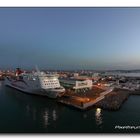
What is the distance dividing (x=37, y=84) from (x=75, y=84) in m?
1.04

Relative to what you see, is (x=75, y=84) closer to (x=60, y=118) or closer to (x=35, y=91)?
(x=60, y=118)

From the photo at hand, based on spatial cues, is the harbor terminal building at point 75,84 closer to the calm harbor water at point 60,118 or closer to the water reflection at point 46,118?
the calm harbor water at point 60,118

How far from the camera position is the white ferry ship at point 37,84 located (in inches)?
154

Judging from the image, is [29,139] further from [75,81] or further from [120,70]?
[120,70]

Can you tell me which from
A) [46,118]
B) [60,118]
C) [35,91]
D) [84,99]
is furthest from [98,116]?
[35,91]

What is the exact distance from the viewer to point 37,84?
183 inches

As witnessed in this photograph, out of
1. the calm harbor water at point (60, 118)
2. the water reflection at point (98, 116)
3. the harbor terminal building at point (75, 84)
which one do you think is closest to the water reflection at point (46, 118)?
the calm harbor water at point (60, 118)

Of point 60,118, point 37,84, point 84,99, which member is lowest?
point 60,118

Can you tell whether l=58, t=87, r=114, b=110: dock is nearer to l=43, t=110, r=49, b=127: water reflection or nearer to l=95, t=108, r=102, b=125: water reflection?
l=95, t=108, r=102, b=125: water reflection

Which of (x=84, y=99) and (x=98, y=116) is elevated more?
(x=84, y=99)

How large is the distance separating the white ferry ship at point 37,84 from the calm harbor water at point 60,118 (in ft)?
0.72

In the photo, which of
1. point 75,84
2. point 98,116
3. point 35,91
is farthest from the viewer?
point 35,91

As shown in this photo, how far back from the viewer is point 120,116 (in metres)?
3.62

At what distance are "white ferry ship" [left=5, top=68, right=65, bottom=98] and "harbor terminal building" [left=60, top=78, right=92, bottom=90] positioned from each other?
89 millimetres
